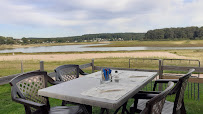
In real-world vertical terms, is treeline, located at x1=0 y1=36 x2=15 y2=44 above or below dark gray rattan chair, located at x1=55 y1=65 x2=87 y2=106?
above

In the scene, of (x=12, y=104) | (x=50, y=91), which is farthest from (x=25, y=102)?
(x=12, y=104)

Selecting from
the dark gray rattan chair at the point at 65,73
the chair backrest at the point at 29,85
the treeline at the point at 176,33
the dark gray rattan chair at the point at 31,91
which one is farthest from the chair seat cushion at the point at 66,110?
the treeline at the point at 176,33

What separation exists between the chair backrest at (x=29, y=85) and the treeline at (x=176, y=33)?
53.4 meters

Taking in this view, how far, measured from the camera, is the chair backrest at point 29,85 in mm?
1881

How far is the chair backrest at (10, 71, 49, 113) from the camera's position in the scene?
1881 millimetres

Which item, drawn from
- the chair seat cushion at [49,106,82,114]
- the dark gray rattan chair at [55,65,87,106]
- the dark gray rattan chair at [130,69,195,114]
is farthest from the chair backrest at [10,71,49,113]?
the dark gray rattan chair at [130,69,195,114]

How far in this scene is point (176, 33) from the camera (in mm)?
53031

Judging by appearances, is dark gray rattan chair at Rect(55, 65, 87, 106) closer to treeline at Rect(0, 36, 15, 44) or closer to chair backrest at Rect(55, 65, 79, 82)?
chair backrest at Rect(55, 65, 79, 82)

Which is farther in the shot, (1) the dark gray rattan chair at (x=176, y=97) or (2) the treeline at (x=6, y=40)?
(2) the treeline at (x=6, y=40)

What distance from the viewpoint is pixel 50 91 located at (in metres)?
1.88

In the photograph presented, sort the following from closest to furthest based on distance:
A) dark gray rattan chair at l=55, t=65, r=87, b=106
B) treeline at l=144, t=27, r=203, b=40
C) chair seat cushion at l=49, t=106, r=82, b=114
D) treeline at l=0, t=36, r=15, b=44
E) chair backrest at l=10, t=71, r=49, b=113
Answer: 1. chair backrest at l=10, t=71, r=49, b=113
2. chair seat cushion at l=49, t=106, r=82, b=114
3. dark gray rattan chair at l=55, t=65, r=87, b=106
4. treeline at l=144, t=27, r=203, b=40
5. treeline at l=0, t=36, r=15, b=44

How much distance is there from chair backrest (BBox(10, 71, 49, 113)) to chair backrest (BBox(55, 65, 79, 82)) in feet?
1.48

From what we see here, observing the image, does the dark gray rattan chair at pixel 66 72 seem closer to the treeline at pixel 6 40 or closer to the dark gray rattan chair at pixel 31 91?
the dark gray rattan chair at pixel 31 91

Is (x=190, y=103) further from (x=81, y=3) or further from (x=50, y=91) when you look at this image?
(x=81, y=3)
